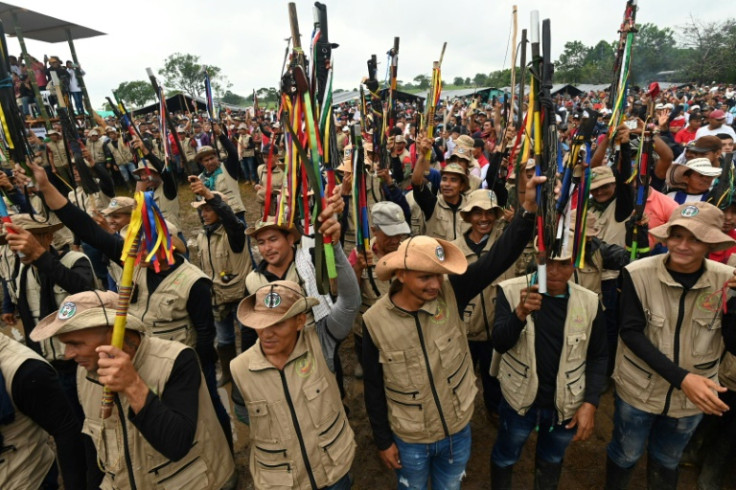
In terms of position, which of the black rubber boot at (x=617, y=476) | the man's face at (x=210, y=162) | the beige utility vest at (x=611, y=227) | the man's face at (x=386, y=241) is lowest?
the black rubber boot at (x=617, y=476)

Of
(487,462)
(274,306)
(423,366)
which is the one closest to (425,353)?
(423,366)

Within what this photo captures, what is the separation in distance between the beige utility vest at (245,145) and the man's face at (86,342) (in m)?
14.1

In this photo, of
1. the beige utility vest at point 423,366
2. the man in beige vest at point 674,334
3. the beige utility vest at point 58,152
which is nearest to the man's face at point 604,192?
the man in beige vest at point 674,334

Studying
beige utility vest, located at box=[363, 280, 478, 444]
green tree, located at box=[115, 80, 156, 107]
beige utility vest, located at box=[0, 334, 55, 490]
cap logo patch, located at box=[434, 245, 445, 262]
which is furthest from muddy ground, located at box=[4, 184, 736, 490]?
green tree, located at box=[115, 80, 156, 107]

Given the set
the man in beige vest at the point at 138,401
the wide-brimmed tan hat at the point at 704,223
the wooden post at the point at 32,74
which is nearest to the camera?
the man in beige vest at the point at 138,401

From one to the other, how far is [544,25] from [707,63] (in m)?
51.4

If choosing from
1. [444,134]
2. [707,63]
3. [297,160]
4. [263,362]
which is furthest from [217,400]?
[707,63]

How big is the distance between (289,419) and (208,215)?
274cm

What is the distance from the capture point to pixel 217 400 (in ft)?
12.3

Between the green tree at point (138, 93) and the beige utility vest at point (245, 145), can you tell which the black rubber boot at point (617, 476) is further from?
the green tree at point (138, 93)

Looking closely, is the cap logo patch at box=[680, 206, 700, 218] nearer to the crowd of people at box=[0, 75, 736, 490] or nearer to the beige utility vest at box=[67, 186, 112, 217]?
the crowd of people at box=[0, 75, 736, 490]

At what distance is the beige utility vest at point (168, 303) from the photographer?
3332 mm

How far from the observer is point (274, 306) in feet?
7.45

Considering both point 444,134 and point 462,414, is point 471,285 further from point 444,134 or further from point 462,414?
point 444,134
